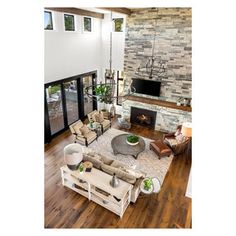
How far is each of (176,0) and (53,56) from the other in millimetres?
6967

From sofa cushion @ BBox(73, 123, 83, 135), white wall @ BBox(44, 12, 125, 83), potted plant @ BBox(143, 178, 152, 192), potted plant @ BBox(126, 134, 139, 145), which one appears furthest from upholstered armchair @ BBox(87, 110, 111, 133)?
potted plant @ BBox(143, 178, 152, 192)

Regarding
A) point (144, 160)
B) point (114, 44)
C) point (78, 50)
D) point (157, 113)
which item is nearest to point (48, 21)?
point (78, 50)

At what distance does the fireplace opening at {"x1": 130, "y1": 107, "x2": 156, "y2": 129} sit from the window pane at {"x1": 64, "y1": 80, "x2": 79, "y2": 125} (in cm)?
282

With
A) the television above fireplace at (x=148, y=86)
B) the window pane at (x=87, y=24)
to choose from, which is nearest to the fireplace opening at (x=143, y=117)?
the television above fireplace at (x=148, y=86)

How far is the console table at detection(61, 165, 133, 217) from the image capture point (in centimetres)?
475

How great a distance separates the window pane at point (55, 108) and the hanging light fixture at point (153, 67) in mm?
3768

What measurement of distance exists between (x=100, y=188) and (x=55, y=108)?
4924mm

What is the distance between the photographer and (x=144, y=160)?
7.05m

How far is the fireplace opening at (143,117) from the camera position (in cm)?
923

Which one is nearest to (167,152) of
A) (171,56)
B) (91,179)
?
(91,179)

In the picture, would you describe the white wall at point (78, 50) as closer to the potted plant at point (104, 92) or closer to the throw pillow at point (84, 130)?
the throw pillow at point (84, 130)

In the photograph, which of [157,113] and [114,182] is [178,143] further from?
[114,182]
